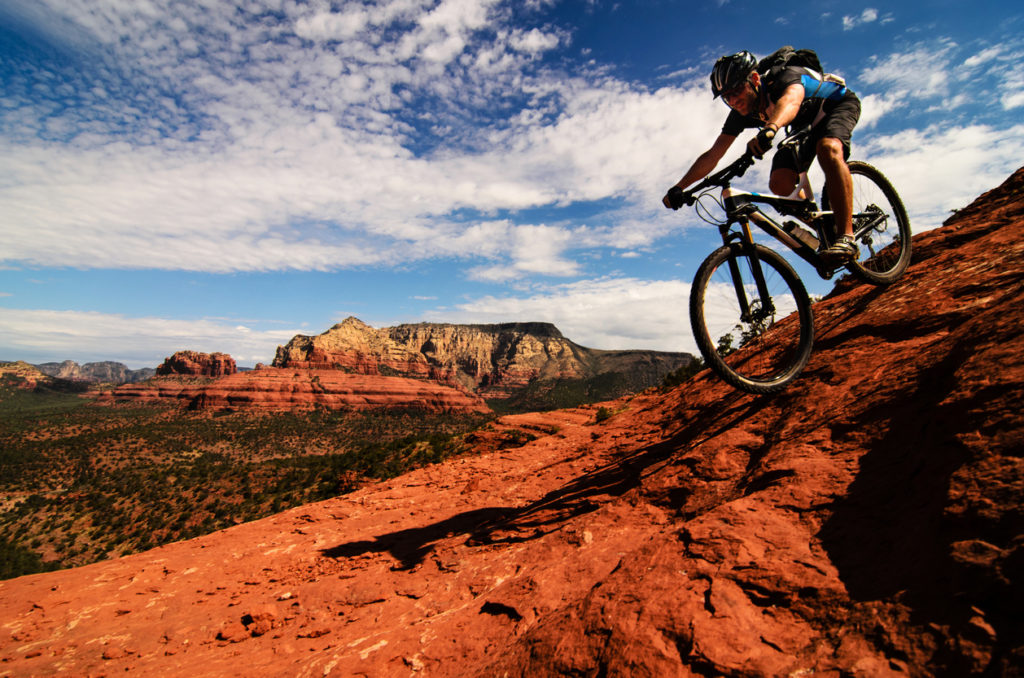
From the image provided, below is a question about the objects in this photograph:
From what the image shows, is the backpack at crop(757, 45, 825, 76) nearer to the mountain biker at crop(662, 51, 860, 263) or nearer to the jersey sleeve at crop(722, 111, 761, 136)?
the mountain biker at crop(662, 51, 860, 263)

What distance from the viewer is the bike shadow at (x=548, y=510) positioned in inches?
236

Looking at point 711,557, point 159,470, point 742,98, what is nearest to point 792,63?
point 742,98

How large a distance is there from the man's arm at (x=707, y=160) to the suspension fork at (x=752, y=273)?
858mm

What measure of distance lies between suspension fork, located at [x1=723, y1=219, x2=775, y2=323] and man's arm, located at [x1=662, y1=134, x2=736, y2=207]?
0.86 meters

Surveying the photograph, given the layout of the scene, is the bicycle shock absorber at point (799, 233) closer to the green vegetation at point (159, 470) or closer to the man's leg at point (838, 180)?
the man's leg at point (838, 180)

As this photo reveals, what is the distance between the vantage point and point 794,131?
5977 mm

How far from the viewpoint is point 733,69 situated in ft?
18.0

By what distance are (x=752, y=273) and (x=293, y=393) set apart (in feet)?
592

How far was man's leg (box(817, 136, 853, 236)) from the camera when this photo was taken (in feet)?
18.7

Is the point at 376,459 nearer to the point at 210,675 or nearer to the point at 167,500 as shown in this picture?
the point at 210,675

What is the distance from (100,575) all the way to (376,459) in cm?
2688

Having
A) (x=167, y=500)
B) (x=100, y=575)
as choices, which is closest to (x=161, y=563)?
(x=100, y=575)

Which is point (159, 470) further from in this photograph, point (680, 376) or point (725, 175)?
point (725, 175)

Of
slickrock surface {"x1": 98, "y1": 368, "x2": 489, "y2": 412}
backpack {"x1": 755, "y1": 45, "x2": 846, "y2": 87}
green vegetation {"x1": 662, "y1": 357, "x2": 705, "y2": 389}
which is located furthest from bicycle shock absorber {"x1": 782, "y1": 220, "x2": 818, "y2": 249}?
slickrock surface {"x1": 98, "y1": 368, "x2": 489, "y2": 412}
